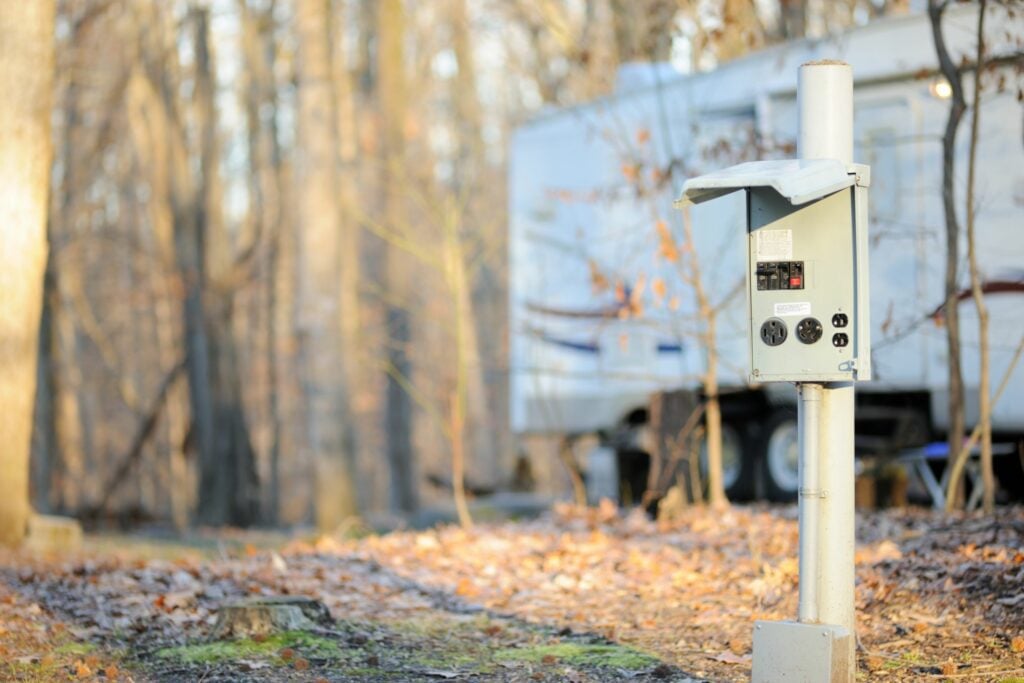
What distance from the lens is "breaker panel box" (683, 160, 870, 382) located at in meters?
5.42

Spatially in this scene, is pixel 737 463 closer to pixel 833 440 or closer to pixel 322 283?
pixel 322 283

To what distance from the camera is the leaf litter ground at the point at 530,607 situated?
624cm

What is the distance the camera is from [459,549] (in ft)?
32.2

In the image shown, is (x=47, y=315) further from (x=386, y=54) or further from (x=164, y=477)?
(x=164, y=477)

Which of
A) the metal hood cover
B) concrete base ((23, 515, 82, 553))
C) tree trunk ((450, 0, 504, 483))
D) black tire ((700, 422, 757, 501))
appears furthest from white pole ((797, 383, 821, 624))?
tree trunk ((450, 0, 504, 483))

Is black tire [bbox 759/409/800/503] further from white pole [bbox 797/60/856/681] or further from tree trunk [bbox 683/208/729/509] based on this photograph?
white pole [bbox 797/60/856/681]

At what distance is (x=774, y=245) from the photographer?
5.60 m

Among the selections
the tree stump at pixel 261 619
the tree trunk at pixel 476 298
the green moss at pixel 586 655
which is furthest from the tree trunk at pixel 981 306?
the tree trunk at pixel 476 298

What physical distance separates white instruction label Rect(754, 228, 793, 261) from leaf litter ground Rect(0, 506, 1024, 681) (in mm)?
1805

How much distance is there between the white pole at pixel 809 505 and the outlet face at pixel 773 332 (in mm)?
208

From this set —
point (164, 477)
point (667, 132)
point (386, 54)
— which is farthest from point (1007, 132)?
point (164, 477)

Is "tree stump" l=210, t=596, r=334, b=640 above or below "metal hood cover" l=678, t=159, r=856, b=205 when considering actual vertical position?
below

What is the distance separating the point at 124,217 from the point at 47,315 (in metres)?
18.2

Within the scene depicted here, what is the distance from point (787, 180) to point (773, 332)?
64cm
